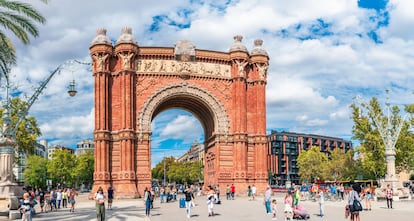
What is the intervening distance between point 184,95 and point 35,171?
2263 inches

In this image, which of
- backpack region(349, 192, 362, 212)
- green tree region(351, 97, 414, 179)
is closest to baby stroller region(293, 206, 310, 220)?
backpack region(349, 192, 362, 212)

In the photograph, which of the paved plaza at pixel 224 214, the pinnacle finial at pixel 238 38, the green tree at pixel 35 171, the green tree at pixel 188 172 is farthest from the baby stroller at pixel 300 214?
the green tree at pixel 188 172

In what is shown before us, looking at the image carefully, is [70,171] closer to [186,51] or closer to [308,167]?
[308,167]

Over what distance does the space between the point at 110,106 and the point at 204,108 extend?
9.37 metres

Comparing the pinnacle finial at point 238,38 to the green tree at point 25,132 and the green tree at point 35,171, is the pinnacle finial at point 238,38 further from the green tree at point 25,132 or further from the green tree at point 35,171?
the green tree at point 35,171

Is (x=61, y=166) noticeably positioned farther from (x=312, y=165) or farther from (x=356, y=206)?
(x=356, y=206)

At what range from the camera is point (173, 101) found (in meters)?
45.9

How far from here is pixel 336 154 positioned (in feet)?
283

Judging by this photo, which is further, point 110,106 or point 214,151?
point 214,151

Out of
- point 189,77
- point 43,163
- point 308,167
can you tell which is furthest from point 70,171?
point 189,77

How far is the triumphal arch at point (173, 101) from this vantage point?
4034 cm

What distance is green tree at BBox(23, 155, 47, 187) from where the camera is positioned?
88750 millimetres

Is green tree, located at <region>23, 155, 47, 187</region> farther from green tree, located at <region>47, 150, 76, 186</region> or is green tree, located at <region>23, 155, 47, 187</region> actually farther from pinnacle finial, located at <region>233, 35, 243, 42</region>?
pinnacle finial, located at <region>233, 35, 243, 42</region>

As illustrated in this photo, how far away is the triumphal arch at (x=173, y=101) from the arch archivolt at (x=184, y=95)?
0.09 meters
